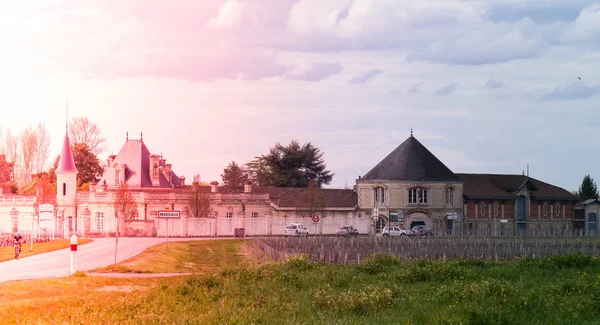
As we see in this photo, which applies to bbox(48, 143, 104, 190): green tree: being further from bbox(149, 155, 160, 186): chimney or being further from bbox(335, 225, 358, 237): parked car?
bbox(335, 225, 358, 237): parked car

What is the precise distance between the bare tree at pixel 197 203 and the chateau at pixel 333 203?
0.83 meters

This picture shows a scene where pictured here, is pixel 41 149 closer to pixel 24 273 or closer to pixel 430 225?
pixel 430 225

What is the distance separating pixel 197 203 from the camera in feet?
280

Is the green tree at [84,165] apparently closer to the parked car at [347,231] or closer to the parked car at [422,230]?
the parked car at [347,231]

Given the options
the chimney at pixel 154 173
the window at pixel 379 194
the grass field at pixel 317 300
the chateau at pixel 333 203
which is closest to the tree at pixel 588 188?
the chateau at pixel 333 203

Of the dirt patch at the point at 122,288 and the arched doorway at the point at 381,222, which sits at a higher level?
the arched doorway at the point at 381,222

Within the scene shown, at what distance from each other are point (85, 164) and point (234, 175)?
2602 centimetres

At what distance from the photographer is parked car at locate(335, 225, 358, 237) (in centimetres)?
8388

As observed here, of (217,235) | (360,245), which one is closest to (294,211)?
(217,235)

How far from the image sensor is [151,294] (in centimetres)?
2264

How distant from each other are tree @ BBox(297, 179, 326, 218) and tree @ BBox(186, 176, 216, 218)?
33.8 ft

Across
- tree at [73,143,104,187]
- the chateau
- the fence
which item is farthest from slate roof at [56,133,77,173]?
the fence

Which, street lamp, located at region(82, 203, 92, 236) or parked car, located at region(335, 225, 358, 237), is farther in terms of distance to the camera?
parked car, located at region(335, 225, 358, 237)

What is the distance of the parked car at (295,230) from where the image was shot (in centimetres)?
8162
